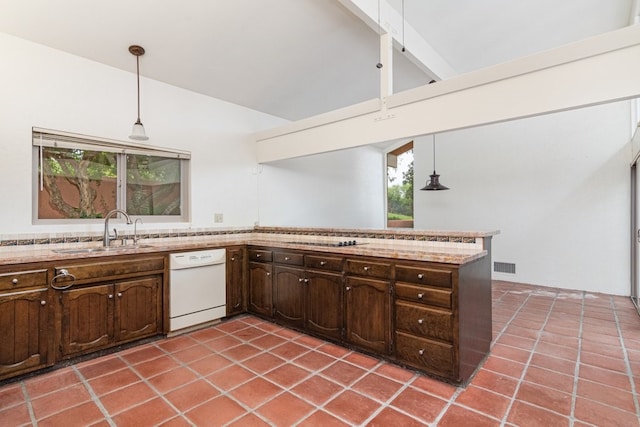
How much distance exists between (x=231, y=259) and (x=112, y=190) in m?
1.43

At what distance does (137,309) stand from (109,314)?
0.21 meters

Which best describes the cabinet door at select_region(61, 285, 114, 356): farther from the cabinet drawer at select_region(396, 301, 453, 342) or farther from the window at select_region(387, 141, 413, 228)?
the window at select_region(387, 141, 413, 228)

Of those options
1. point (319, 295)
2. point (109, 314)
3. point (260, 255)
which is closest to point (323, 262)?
point (319, 295)

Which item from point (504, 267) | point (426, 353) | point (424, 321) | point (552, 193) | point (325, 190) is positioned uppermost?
point (325, 190)

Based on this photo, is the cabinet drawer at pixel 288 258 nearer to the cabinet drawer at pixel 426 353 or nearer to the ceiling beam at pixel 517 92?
the cabinet drawer at pixel 426 353

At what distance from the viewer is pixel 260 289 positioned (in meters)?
3.45

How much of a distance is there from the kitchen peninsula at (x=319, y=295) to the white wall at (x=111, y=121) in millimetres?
658

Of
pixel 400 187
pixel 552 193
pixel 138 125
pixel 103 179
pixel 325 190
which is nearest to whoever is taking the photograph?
pixel 138 125

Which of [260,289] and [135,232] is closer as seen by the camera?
[135,232]

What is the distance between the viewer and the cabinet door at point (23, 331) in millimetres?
2145

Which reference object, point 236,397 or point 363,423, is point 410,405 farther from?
point 236,397

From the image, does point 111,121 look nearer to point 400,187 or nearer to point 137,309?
point 137,309

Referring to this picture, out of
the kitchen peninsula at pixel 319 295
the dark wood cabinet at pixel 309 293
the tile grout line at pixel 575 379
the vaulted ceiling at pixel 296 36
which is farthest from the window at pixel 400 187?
the dark wood cabinet at pixel 309 293

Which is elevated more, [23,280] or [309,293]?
[23,280]
